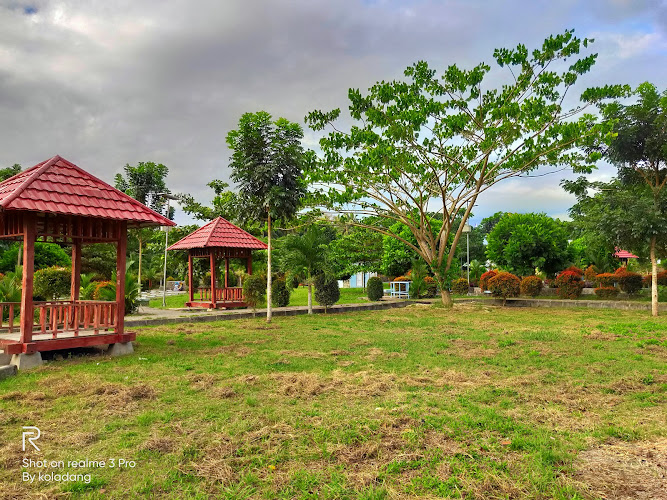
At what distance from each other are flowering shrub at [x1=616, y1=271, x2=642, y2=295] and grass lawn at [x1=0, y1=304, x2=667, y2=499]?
12.8 m

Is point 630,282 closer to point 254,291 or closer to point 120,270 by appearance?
point 254,291

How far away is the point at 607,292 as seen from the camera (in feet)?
67.3

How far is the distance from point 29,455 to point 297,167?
12013 mm

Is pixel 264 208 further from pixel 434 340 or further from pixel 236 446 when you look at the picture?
pixel 236 446

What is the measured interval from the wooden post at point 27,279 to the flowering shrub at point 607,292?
21719mm

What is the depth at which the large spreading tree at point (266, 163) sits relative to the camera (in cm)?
1395

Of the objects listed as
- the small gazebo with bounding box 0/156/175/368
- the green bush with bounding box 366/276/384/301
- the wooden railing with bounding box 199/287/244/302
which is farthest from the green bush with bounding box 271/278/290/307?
the small gazebo with bounding box 0/156/175/368

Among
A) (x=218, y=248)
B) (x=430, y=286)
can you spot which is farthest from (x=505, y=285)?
(x=218, y=248)

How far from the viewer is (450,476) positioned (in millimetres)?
3492

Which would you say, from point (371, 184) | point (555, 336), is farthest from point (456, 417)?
point (371, 184)

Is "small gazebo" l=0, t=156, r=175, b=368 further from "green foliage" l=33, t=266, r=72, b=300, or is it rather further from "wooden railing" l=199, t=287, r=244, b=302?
"wooden railing" l=199, t=287, r=244, b=302

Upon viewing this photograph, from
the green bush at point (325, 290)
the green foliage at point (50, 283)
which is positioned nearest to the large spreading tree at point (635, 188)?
the green bush at point (325, 290)

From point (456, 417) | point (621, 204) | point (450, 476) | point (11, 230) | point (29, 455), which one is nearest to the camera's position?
point (450, 476)

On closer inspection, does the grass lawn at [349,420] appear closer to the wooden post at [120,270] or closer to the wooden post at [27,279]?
the wooden post at [120,270]
